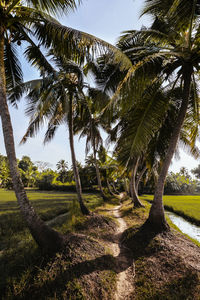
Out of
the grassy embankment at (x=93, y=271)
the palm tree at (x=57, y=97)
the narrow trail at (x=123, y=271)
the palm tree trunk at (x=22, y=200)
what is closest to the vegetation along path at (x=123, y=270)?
the narrow trail at (x=123, y=271)

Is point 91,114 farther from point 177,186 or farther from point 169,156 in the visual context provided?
point 177,186

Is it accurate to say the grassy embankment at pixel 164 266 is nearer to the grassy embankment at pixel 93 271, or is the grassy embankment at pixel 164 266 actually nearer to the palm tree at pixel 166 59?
the grassy embankment at pixel 93 271

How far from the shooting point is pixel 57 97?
24.9 ft

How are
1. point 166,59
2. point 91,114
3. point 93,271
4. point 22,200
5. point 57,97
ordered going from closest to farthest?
point 93,271
point 22,200
point 166,59
point 57,97
point 91,114

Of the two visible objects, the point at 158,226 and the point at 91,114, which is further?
the point at 91,114

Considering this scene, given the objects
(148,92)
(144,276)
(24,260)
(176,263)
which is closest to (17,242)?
(24,260)

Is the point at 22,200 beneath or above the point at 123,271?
above

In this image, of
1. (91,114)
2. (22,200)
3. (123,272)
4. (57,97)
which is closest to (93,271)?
(123,272)

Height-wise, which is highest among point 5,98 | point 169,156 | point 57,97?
point 57,97

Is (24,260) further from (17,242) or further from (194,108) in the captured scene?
(194,108)

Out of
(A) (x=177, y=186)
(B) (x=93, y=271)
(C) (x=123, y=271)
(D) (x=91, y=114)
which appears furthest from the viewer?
(A) (x=177, y=186)

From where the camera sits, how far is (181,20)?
4.19 meters

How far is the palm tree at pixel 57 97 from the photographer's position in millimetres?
5754

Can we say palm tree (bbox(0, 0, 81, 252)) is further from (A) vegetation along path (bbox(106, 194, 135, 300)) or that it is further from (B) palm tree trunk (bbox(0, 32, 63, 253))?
(A) vegetation along path (bbox(106, 194, 135, 300))
